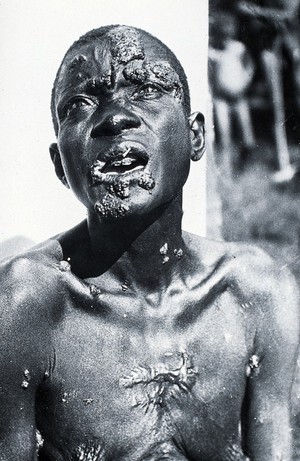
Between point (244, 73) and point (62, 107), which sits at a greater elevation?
point (62, 107)

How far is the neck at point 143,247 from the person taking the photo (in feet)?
5.10

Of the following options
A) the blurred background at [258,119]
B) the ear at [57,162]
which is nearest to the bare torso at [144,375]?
the ear at [57,162]

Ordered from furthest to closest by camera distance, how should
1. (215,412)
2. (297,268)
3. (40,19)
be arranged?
(297,268) → (40,19) → (215,412)

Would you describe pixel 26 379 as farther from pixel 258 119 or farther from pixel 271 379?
pixel 258 119

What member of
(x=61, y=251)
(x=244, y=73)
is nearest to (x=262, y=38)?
(x=244, y=73)

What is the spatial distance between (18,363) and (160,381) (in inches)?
10.2

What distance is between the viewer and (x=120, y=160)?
1.45 metres

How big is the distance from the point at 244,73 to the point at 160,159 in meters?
0.95

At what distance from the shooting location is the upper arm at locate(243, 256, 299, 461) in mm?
1650

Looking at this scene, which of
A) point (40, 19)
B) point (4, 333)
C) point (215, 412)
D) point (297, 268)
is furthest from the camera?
point (297, 268)

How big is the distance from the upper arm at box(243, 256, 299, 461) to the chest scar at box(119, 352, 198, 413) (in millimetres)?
148

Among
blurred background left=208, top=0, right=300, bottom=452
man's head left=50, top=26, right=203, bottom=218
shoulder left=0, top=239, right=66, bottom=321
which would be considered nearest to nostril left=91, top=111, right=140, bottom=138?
man's head left=50, top=26, right=203, bottom=218

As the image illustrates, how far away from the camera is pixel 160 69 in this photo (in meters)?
1.55

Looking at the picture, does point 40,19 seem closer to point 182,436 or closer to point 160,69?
point 160,69
